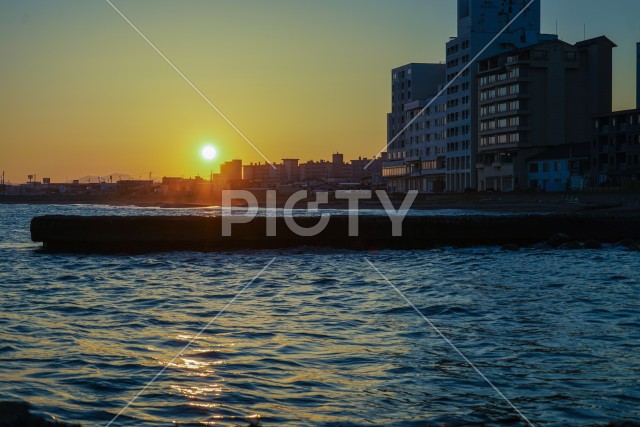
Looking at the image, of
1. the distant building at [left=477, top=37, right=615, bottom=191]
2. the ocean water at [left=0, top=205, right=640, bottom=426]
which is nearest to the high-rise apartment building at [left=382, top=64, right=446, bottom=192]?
the distant building at [left=477, top=37, right=615, bottom=191]

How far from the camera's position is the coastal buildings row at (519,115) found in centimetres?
10125

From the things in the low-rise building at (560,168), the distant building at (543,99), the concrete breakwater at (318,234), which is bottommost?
the concrete breakwater at (318,234)

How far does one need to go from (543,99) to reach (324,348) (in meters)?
114

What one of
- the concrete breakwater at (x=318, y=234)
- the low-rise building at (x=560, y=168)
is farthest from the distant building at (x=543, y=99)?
the concrete breakwater at (x=318, y=234)

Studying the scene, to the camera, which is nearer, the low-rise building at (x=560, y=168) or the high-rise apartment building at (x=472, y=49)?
the low-rise building at (x=560, y=168)

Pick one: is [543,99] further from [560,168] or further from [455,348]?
[455,348]

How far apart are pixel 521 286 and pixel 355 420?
1321 centimetres

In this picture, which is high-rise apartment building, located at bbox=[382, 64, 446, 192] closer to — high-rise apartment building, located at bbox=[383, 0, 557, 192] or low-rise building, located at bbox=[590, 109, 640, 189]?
high-rise apartment building, located at bbox=[383, 0, 557, 192]

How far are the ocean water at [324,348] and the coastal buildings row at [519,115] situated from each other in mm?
69248

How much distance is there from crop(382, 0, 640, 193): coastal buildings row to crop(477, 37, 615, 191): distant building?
0.15 meters

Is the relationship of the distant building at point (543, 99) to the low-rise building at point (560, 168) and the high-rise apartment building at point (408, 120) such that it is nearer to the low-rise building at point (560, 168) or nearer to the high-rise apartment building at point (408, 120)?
the low-rise building at point (560, 168)

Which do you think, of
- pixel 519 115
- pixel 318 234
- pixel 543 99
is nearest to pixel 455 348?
pixel 318 234

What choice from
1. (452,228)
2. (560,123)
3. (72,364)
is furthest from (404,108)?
(72,364)

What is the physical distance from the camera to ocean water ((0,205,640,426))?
29.5 feet
